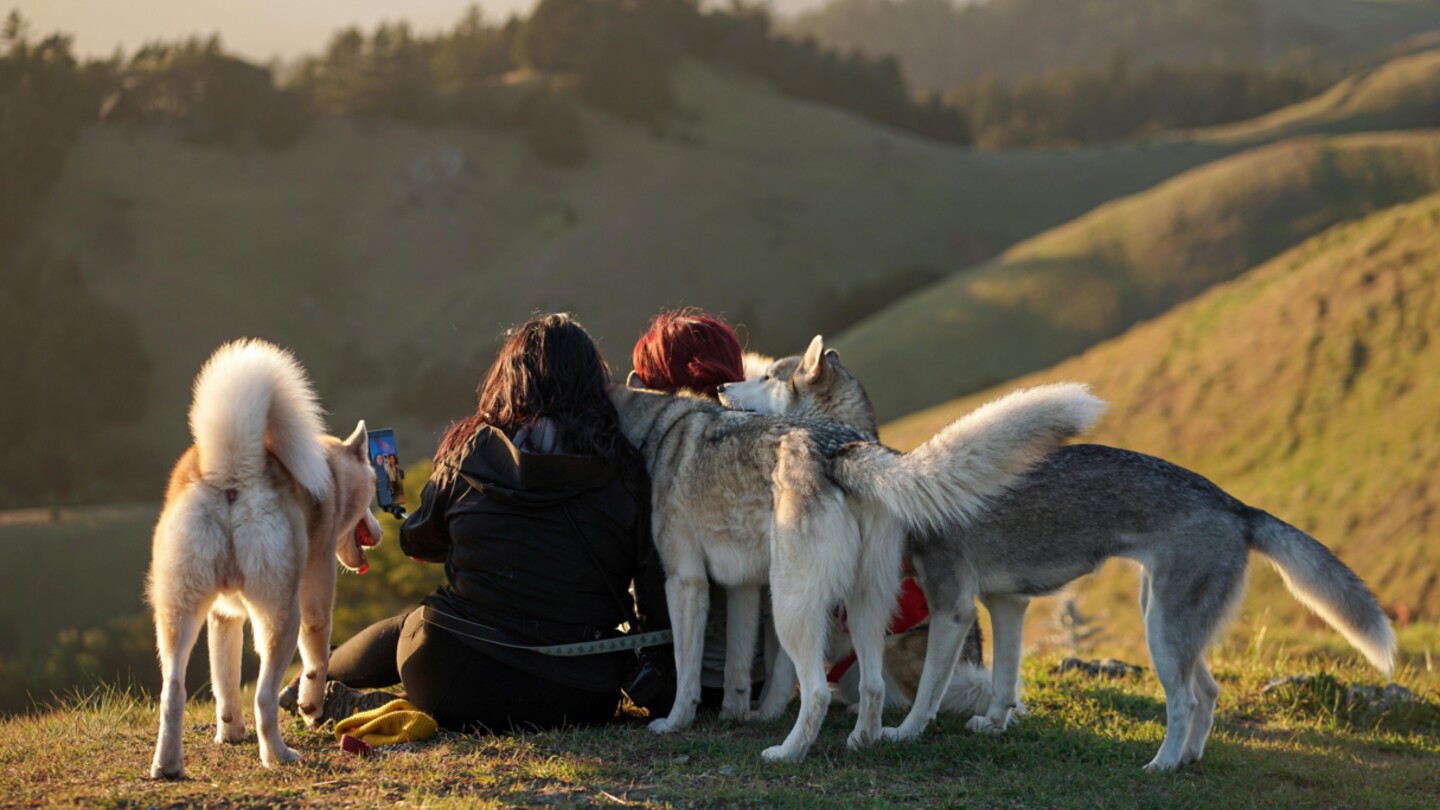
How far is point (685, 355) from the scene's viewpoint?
7137 millimetres

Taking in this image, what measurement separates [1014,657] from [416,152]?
64547mm

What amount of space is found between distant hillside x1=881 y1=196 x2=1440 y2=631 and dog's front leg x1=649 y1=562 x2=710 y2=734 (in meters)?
12.0

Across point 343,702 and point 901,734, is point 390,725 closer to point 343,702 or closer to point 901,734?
point 343,702

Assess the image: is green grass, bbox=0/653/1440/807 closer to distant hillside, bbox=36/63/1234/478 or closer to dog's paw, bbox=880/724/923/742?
dog's paw, bbox=880/724/923/742

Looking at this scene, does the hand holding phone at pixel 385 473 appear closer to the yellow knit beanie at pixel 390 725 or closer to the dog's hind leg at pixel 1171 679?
the yellow knit beanie at pixel 390 725

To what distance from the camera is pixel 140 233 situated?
56.6 m

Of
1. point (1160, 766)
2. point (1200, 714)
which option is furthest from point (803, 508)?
point (1200, 714)

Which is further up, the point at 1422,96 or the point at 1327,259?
the point at 1422,96

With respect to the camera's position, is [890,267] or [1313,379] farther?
[890,267]

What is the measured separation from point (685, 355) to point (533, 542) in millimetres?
1604

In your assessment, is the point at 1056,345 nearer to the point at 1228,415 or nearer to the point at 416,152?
the point at 1228,415

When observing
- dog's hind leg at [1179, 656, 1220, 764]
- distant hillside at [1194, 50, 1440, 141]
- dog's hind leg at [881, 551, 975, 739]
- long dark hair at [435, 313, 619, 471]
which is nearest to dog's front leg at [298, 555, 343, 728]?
long dark hair at [435, 313, 619, 471]

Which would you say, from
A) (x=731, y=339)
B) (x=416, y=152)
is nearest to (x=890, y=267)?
(x=416, y=152)

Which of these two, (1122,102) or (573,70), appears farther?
(1122,102)
